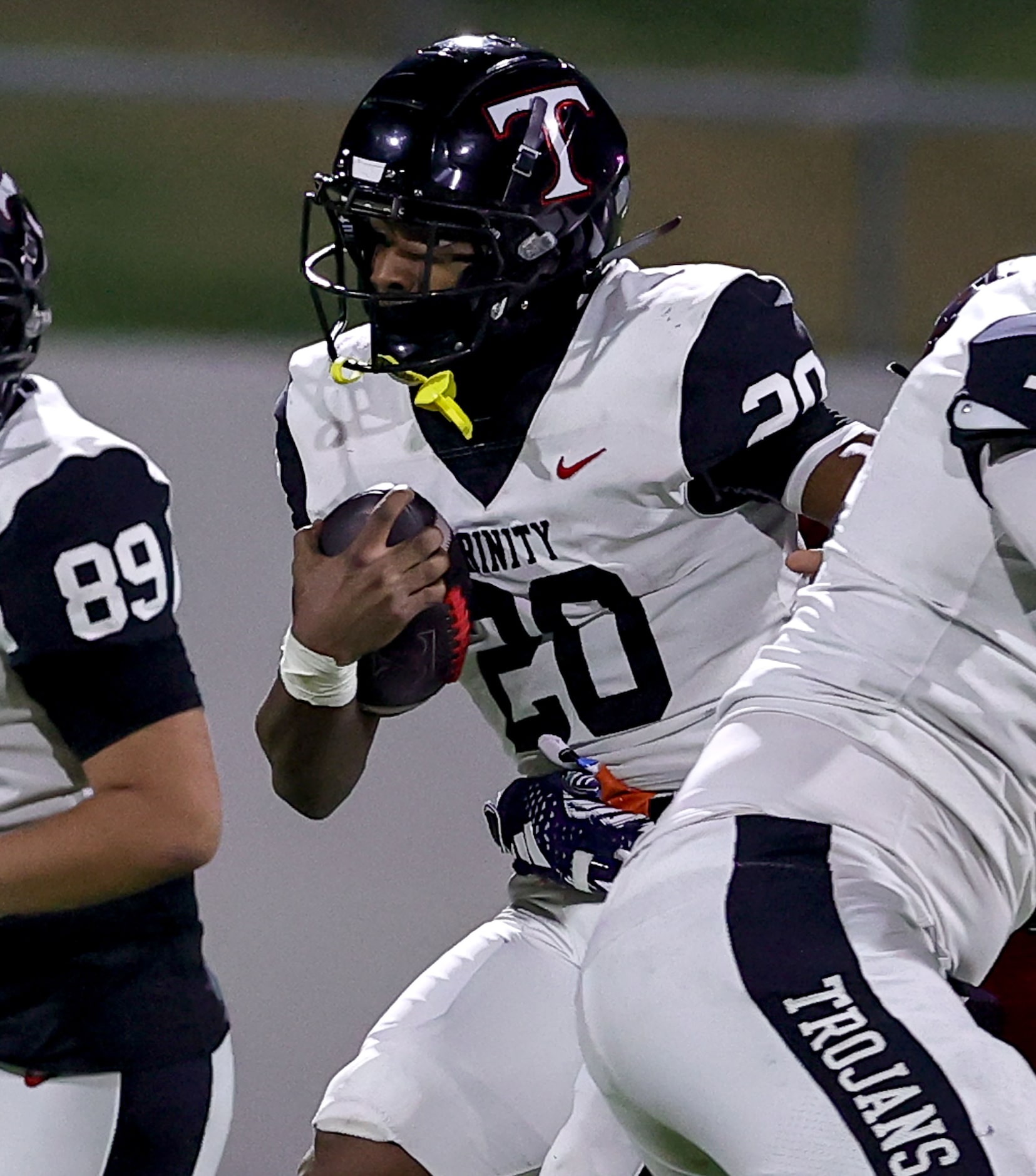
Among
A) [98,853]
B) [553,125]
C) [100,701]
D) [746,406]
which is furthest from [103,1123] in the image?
[553,125]

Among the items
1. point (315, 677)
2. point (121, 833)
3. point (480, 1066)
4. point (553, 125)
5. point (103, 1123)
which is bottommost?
point (480, 1066)

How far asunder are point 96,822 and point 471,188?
792 millimetres

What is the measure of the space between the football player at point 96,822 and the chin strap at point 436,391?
15.8 inches

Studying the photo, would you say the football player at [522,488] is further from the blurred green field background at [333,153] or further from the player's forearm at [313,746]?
the blurred green field background at [333,153]

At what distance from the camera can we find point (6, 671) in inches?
69.4

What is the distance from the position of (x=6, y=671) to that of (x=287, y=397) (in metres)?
0.66

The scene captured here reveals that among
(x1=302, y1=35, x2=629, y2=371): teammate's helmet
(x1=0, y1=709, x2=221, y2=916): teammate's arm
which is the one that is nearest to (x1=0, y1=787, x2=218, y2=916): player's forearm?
(x1=0, y1=709, x2=221, y2=916): teammate's arm

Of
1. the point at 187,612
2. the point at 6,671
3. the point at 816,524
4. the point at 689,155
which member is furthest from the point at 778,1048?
the point at 689,155

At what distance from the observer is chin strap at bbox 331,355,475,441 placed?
2.18m

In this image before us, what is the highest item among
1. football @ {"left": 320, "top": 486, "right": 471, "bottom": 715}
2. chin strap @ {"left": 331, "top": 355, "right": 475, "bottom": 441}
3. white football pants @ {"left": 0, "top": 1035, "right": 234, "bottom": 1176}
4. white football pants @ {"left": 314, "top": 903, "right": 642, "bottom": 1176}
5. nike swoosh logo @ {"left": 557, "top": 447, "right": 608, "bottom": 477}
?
chin strap @ {"left": 331, "top": 355, "right": 475, "bottom": 441}

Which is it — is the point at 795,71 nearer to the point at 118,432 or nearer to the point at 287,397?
the point at 118,432

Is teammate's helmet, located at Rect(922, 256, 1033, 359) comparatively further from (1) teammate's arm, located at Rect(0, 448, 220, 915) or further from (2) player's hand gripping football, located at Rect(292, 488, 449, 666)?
(1) teammate's arm, located at Rect(0, 448, 220, 915)

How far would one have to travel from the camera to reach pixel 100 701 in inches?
68.4

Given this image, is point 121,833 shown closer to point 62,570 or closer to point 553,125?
point 62,570
